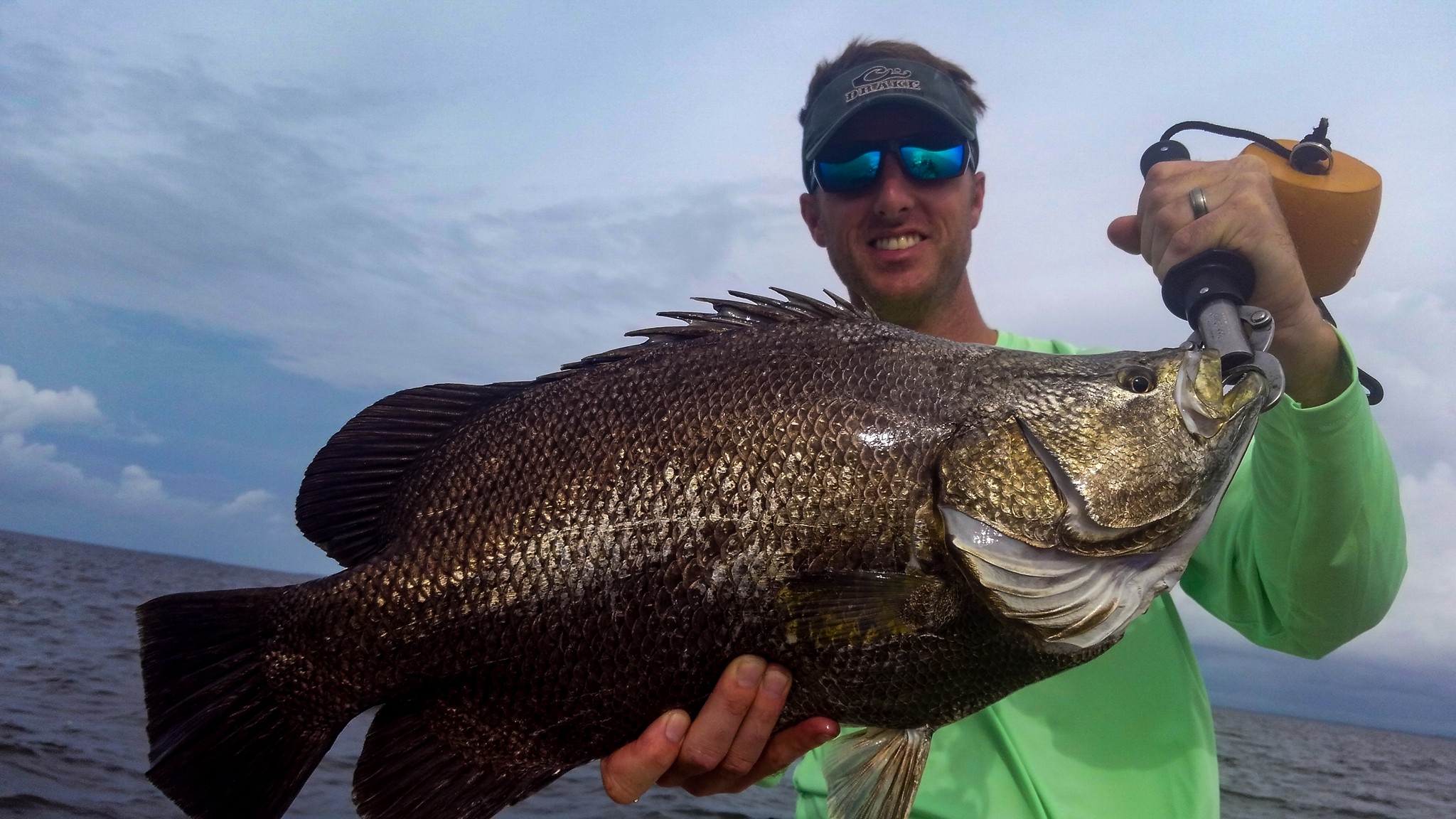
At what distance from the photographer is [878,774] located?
2000 mm

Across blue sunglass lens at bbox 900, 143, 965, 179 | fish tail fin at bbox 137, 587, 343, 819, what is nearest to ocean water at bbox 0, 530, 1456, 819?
fish tail fin at bbox 137, 587, 343, 819

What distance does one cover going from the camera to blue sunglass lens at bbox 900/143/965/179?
368 cm

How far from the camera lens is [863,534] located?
180 cm

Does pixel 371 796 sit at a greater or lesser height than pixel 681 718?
lesser

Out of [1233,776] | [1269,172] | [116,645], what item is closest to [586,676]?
[1269,172]

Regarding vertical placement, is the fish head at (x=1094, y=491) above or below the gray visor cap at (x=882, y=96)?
below

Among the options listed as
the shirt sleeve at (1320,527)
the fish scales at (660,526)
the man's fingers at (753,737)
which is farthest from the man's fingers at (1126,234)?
the man's fingers at (753,737)

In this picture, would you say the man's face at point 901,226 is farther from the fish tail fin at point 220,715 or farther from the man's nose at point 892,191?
the fish tail fin at point 220,715

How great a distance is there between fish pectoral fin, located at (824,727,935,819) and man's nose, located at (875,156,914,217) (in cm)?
239

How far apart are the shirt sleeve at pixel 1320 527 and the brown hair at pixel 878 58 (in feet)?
8.30

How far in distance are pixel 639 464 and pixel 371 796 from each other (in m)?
1.03

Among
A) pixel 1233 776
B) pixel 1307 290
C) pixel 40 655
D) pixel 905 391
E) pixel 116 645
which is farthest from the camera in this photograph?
pixel 1233 776

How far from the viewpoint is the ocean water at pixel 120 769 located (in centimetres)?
675

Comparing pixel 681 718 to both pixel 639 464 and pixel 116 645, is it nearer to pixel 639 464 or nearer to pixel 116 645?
pixel 639 464
